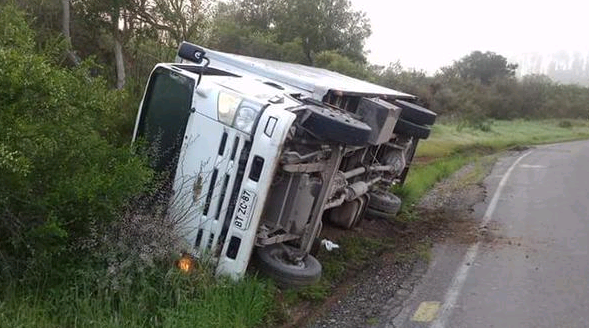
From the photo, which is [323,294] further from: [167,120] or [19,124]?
[19,124]

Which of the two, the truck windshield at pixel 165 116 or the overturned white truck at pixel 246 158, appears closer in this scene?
the overturned white truck at pixel 246 158

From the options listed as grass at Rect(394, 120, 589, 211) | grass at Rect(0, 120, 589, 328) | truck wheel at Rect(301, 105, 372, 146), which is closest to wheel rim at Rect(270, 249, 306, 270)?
grass at Rect(0, 120, 589, 328)

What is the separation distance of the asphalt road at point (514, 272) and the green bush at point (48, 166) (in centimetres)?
249

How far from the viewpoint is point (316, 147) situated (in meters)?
5.93

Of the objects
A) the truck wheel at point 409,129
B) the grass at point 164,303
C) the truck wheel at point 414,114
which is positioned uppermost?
the truck wheel at point 414,114

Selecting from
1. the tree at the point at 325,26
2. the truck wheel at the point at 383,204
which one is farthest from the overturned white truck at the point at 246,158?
the tree at the point at 325,26

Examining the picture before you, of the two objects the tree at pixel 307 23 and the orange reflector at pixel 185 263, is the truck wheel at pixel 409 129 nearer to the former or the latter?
the orange reflector at pixel 185 263

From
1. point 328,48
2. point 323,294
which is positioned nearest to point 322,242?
point 323,294

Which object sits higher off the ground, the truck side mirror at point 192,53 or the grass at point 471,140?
the truck side mirror at point 192,53

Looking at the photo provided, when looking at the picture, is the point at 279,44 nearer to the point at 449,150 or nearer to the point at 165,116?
the point at 449,150

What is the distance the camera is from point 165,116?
5859 mm

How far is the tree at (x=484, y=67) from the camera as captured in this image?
63062 millimetres

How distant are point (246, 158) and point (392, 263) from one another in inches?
112

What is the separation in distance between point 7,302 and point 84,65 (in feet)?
6.09
